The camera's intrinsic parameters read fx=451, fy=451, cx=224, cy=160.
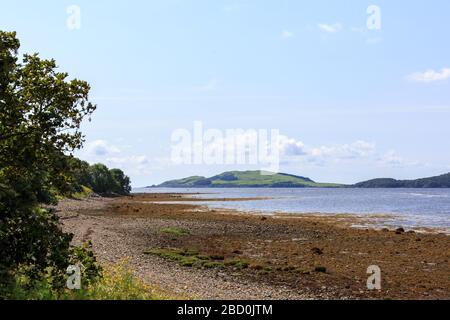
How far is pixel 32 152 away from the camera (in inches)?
628

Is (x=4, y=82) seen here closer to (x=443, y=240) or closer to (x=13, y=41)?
(x=13, y=41)

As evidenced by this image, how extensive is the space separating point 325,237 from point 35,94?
43323 millimetres

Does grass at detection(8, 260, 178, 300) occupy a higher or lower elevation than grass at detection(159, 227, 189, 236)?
higher

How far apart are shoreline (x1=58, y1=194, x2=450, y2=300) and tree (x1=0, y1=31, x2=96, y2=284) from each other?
9.66 m

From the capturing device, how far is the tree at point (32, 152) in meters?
15.2

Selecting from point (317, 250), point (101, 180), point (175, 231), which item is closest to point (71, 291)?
point (317, 250)

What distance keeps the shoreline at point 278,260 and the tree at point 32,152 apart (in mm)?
9660

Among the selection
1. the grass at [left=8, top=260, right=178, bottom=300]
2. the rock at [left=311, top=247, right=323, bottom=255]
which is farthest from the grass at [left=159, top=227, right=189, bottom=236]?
the grass at [left=8, top=260, right=178, bottom=300]

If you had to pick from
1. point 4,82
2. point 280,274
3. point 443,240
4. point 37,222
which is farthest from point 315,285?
point 443,240

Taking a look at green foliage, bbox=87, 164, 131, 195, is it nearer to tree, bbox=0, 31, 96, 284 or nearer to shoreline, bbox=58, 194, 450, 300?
shoreline, bbox=58, 194, 450, 300

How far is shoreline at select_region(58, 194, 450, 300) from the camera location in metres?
27.3

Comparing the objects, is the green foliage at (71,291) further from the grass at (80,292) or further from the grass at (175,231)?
the grass at (175,231)

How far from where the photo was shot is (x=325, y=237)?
53688 mm
